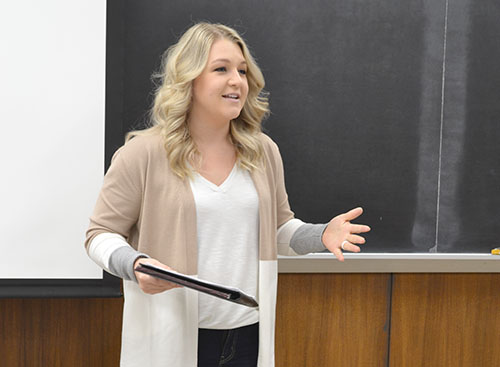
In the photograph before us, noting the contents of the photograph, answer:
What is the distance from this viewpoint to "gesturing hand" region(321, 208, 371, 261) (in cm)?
145

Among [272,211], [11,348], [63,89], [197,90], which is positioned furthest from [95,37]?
[11,348]

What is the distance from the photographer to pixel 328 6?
7.03ft

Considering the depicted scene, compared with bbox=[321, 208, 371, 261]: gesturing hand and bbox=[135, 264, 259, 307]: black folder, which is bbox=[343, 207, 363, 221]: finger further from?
bbox=[135, 264, 259, 307]: black folder

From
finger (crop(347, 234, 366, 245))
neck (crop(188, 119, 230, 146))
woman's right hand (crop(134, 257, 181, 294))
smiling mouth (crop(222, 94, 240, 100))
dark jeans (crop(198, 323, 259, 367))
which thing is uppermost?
smiling mouth (crop(222, 94, 240, 100))

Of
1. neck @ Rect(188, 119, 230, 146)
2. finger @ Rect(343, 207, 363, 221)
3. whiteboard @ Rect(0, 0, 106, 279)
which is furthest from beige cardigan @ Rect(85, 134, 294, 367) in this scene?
whiteboard @ Rect(0, 0, 106, 279)

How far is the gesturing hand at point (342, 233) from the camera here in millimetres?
1451

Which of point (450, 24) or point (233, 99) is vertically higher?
point (450, 24)

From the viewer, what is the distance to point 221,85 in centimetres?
151

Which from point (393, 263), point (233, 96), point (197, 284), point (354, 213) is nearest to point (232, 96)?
point (233, 96)

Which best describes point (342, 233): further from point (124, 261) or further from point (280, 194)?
point (124, 261)

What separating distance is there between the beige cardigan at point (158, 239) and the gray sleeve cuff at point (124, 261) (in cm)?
12

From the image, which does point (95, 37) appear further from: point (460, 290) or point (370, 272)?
point (460, 290)

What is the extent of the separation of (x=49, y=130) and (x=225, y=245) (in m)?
0.80

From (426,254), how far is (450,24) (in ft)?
3.07
